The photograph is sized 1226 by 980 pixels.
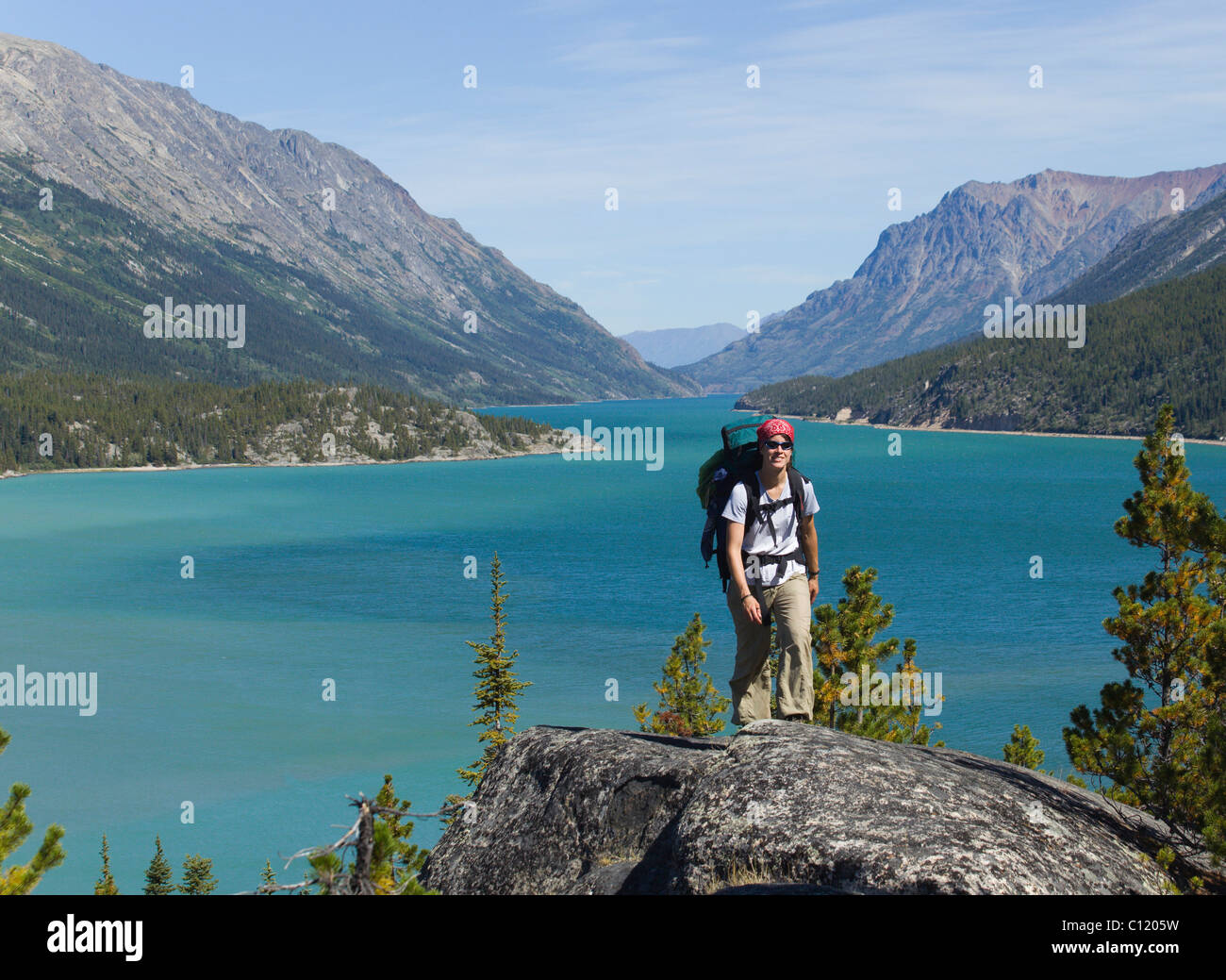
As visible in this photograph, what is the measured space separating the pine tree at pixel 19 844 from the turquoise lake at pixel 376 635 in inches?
298

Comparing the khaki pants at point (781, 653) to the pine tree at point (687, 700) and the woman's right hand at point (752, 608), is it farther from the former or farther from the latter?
the pine tree at point (687, 700)

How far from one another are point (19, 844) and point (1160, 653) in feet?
66.6

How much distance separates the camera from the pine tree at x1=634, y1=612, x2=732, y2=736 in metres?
38.8

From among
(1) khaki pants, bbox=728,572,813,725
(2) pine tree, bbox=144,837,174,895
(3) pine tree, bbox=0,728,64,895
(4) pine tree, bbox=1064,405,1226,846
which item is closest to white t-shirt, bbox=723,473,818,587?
(1) khaki pants, bbox=728,572,813,725

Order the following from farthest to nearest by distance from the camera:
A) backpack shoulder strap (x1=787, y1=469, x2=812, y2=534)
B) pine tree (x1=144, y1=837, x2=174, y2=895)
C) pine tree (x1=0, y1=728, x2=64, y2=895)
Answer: pine tree (x1=144, y1=837, x2=174, y2=895)
pine tree (x1=0, y1=728, x2=64, y2=895)
backpack shoulder strap (x1=787, y1=469, x2=812, y2=534)

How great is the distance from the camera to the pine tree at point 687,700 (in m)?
38.8

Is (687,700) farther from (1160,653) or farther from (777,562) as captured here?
(777,562)

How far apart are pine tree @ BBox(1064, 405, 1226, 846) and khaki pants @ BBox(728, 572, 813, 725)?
811 centimetres

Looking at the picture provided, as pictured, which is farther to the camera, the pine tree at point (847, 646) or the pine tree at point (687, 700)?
the pine tree at point (687, 700)

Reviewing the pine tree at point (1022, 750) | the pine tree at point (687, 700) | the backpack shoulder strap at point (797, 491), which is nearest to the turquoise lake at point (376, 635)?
the pine tree at point (687, 700)

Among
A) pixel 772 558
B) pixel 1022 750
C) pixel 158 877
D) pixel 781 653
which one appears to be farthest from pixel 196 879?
pixel 772 558

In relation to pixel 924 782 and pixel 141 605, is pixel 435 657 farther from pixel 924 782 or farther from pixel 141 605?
pixel 924 782

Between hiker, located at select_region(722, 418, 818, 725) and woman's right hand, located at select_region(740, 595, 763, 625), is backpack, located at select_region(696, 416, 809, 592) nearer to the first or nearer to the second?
hiker, located at select_region(722, 418, 818, 725)
